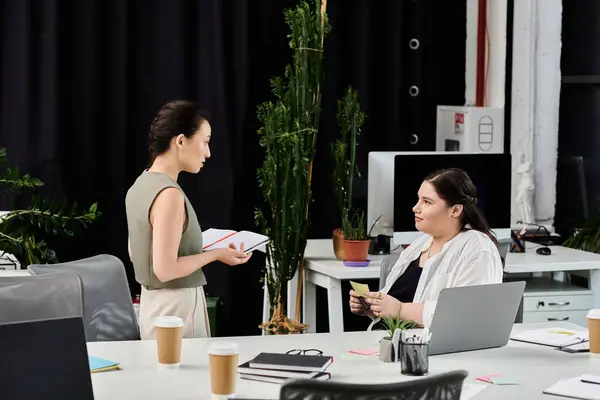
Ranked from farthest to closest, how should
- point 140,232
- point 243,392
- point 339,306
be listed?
1. point 339,306
2. point 140,232
3. point 243,392

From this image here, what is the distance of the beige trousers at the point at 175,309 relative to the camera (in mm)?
3824

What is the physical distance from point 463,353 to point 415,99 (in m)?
2.96

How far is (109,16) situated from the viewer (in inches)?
215

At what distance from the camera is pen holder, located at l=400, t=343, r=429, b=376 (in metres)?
2.94

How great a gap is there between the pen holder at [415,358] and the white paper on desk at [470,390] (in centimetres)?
14

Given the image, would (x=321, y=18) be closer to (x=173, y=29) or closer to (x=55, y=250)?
(x=173, y=29)

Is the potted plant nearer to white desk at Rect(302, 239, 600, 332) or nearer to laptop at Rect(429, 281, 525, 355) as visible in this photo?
white desk at Rect(302, 239, 600, 332)

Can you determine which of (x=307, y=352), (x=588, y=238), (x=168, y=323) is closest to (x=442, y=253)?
(x=307, y=352)

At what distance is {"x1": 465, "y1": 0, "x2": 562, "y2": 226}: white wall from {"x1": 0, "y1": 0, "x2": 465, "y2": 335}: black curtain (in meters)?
0.37

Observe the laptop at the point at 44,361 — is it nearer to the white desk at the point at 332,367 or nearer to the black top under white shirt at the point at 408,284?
the white desk at the point at 332,367

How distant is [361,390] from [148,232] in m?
1.90

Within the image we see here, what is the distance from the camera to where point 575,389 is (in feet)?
9.23

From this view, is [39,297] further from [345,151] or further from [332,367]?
[345,151]

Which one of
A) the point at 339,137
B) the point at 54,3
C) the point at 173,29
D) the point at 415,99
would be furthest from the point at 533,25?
the point at 54,3
